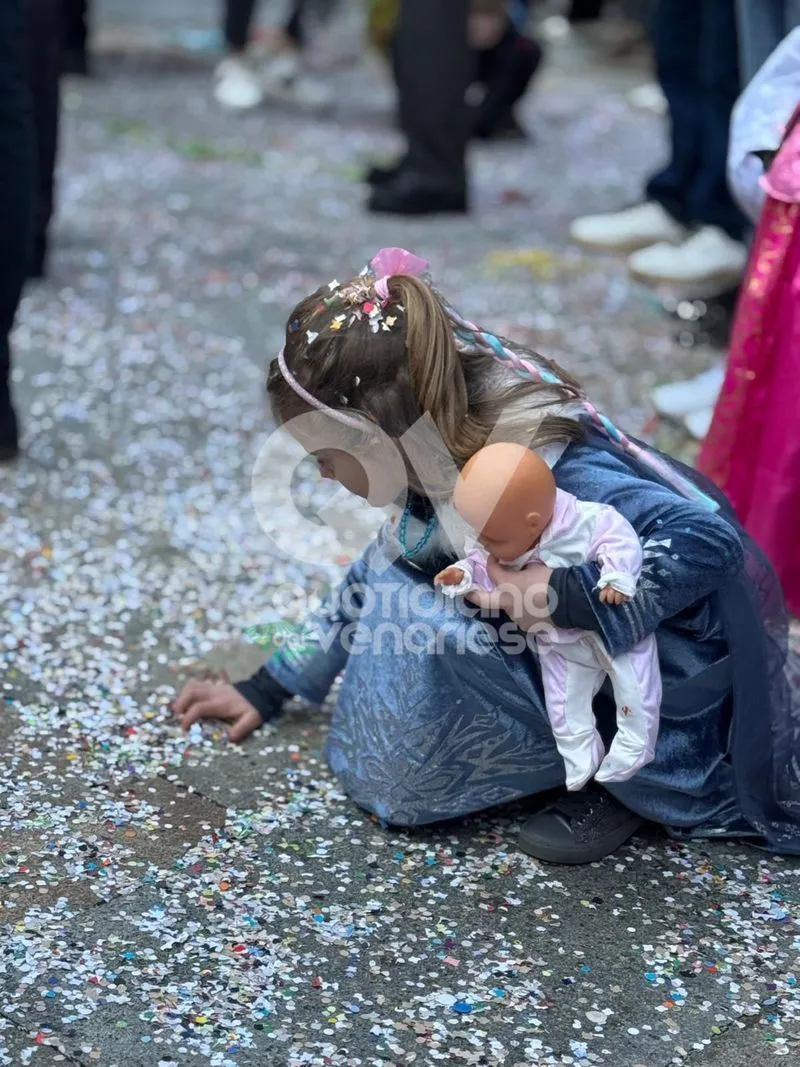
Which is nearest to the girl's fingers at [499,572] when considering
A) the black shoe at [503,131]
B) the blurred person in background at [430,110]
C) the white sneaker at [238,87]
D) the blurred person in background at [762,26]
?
the blurred person in background at [762,26]

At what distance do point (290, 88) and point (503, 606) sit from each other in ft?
16.7

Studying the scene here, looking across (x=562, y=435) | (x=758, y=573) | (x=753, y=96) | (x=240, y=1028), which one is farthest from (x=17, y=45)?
(x=240, y=1028)

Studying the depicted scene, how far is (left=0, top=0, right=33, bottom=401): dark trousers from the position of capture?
2.49m

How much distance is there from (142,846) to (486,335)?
0.71 meters

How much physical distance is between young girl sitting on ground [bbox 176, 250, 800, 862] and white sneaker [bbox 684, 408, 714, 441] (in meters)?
1.13

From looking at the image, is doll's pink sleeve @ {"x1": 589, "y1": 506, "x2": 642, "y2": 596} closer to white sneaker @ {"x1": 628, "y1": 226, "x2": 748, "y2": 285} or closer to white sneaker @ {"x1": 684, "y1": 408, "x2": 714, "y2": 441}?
white sneaker @ {"x1": 684, "y1": 408, "x2": 714, "y2": 441}

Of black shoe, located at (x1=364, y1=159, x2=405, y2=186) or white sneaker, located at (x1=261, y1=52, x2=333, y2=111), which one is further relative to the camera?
white sneaker, located at (x1=261, y1=52, x2=333, y2=111)

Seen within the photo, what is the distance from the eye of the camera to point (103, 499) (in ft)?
8.78

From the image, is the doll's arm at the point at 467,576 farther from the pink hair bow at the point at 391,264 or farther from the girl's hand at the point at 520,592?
the pink hair bow at the point at 391,264

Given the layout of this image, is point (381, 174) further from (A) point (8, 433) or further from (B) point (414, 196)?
(A) point (8, 433)

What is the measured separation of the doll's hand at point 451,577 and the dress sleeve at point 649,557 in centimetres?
11

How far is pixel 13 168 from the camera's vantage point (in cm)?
251

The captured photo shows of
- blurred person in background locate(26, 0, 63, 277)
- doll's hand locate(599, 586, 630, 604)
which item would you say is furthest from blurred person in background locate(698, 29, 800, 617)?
blurred person in background locate(26, 0, 63, 277)

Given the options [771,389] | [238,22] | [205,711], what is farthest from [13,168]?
[238,22]
